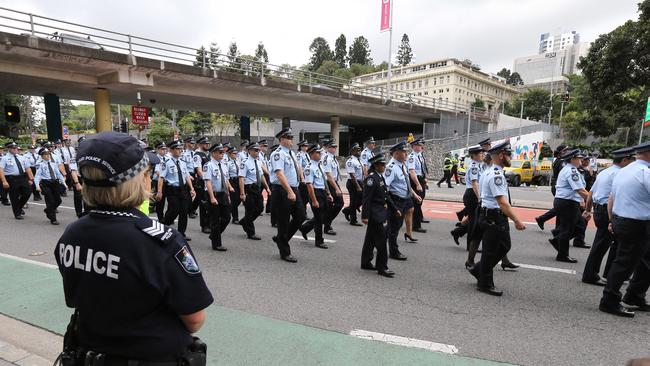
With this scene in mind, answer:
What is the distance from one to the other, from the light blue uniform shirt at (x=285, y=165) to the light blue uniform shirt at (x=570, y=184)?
4290 millimetres

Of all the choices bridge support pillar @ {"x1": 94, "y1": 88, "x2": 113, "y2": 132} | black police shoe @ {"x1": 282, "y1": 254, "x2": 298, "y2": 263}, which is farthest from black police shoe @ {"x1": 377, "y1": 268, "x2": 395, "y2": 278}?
bridge support pillar @ {"x1": 94, "y1": 88, "x2": 113, "y2": 132}

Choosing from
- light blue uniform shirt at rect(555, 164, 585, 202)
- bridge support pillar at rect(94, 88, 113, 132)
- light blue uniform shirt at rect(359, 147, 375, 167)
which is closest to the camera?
light blue uniform shirt at rect(555, 164, 585, 202)

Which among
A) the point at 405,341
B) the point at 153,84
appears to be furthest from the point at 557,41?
the point at 405,341

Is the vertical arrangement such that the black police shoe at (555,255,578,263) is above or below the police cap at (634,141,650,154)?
below

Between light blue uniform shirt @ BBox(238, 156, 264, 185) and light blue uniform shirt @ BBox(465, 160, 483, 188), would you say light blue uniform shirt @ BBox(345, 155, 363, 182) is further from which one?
light blue uniform shirt @ BBox(465, 160, 483, 188)

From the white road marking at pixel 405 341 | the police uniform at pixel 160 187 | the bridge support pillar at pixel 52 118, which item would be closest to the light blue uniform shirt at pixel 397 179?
the white road marking at pixel 405 341

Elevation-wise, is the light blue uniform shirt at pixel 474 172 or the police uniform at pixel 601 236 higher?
the light blue uniform shirt at pixel 474 172

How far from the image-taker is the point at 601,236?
520 cm

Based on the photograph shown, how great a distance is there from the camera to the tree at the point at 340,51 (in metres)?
116

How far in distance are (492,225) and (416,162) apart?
15.0 ft

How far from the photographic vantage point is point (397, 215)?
606 centimetres

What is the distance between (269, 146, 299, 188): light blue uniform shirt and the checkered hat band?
454 centimetres

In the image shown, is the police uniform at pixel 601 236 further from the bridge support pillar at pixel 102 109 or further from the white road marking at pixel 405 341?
the bridge support pillar at pixel 102 109

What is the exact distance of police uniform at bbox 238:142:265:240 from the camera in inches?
314
